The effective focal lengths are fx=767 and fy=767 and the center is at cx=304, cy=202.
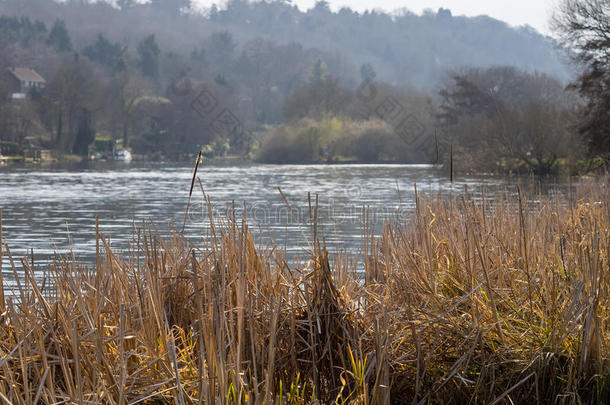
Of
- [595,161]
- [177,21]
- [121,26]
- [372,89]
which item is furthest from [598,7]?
[177,21]

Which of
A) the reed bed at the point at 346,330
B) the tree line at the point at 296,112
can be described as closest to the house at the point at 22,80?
the tree line at the point at 296,112

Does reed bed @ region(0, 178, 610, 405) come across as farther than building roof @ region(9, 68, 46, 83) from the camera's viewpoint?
No

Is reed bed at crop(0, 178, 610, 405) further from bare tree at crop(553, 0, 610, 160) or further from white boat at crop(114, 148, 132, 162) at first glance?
white boat at crop(114, 148, 132, 162)

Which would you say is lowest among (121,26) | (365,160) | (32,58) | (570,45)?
(365,160)

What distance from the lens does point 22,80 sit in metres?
101

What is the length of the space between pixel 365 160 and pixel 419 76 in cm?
9931

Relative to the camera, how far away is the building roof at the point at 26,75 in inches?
3900

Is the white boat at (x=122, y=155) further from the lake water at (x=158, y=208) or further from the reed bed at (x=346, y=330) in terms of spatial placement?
the reed bed at (x=346, y=330)

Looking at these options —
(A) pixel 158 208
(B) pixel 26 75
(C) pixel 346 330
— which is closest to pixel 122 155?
(B) pixel 26 75

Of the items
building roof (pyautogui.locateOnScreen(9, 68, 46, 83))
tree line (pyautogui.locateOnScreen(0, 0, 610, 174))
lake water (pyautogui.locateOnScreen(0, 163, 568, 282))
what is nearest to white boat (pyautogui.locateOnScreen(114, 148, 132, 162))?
tree line (pyautogui.locateOnScreen(0, 0, 610, 174))

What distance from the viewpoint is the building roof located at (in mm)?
99062

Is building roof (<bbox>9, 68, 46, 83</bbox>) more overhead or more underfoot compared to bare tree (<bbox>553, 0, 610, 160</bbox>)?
more overhead

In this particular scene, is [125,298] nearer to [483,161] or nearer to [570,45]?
[570,45]

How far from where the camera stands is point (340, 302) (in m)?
4.38
